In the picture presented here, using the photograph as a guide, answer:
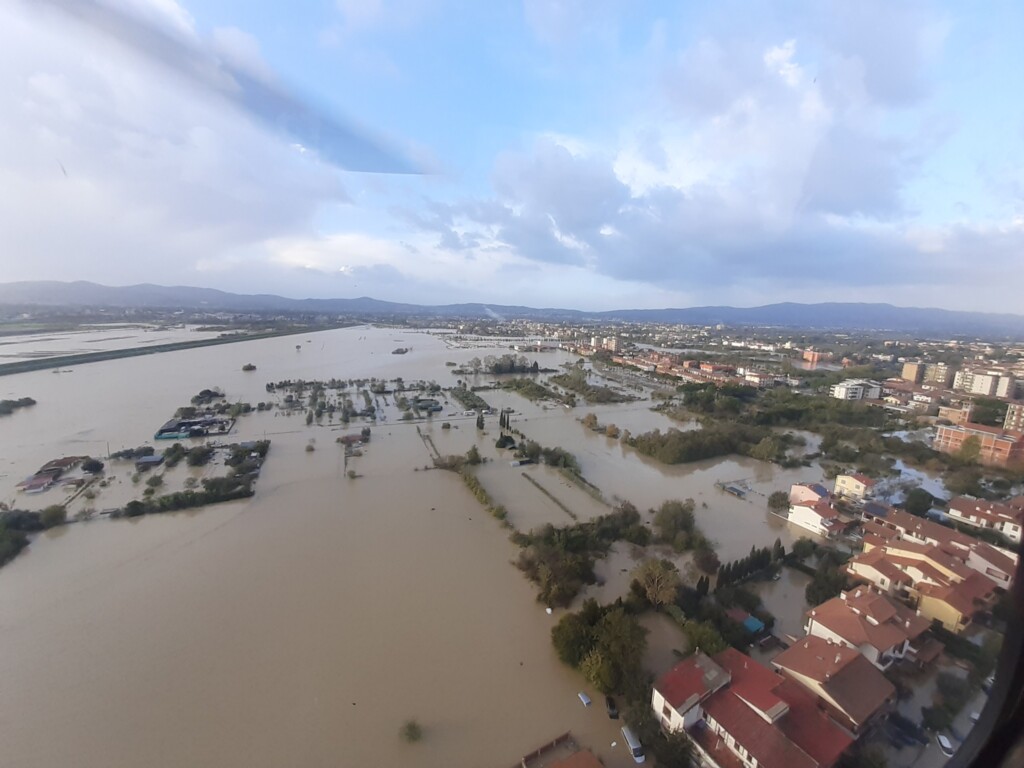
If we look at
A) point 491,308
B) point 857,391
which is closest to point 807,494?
point 857,391

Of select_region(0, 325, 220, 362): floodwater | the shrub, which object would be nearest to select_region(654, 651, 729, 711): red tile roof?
the shrub

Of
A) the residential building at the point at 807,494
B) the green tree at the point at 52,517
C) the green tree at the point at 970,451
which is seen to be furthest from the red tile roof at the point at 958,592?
the green tree at the point at 52,517

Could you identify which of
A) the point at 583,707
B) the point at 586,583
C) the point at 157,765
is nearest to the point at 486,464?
the point at 586,583

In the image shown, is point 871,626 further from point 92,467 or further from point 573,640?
point 92,467

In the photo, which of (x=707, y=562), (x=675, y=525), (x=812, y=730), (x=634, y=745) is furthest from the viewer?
(x=675, y=525)

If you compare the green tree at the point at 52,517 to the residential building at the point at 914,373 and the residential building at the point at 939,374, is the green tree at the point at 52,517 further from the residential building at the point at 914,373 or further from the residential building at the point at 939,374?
the residential building at the point at 914,373

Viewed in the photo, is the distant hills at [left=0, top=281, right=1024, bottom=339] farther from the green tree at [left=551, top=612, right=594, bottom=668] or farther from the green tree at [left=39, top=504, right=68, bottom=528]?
the green tree at [left=39, top=504, right=68, bottom=528]

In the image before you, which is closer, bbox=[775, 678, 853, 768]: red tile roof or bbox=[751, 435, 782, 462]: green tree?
bbox=[775, 678, 853, 768]: red tile roof
